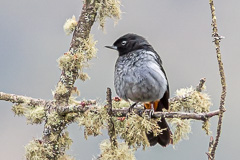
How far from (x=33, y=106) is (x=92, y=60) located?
616 millimetres

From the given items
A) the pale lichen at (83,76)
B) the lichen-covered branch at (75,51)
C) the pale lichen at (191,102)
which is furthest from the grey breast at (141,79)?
the lichen-covered branch at (75,51)

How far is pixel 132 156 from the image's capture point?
3.44m

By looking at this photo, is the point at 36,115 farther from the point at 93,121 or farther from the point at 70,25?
the point at 70,25

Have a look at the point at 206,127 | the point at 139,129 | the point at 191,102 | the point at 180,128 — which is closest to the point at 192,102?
the point at 191,102

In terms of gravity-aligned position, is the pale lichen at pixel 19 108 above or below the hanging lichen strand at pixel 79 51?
below

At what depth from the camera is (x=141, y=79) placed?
15.1 ft

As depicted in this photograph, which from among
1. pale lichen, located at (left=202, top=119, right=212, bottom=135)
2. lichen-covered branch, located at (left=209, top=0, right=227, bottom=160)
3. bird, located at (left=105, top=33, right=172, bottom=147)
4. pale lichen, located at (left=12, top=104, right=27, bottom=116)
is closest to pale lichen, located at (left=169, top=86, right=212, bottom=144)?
bird, located at (left=105, top=33, right=172, bottom=147)

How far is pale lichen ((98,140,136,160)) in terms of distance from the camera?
3379 millimetres

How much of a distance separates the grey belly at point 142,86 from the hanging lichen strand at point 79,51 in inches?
30.4

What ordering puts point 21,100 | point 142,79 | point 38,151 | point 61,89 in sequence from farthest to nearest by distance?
point 142,79
point 21,100
point 61,89
point 38,151

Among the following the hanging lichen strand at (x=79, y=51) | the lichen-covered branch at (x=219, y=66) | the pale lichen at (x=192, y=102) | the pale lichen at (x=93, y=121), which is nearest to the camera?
the lichen-covered branch at (x=219, y=66)

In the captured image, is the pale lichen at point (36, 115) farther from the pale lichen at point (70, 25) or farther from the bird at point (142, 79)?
the bird at point (142, 79)

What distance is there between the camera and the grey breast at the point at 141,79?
4625mm

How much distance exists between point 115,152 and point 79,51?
918 mm
